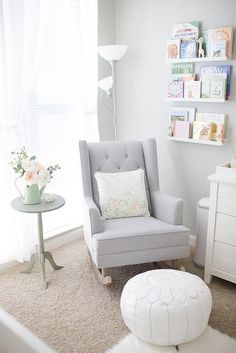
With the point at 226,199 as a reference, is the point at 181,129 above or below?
above

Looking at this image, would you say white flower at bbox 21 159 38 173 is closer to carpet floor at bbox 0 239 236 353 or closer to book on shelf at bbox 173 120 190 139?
carpet floor at bbox 0 239 236 353

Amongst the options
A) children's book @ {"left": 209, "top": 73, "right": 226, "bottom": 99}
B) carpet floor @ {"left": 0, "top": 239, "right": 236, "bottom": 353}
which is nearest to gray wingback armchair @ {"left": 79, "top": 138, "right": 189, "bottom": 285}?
carpet floor @ {"left": 0, "top": 239, "right": 236, "bottom": 353}

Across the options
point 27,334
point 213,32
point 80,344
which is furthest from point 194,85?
point 27,334

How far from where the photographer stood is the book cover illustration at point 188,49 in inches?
103

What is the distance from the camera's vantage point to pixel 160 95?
3.00 m

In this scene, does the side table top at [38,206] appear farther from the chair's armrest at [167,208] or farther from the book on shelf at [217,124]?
the book on shelf at [217,124]

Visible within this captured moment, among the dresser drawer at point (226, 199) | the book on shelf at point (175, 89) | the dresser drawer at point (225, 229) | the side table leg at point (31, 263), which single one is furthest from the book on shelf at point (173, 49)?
the side table leg at point (31, 263)

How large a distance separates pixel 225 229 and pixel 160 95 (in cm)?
138

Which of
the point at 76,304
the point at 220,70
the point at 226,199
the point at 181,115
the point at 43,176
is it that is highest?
the point at 220,70

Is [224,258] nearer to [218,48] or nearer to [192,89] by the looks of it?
[192,89]

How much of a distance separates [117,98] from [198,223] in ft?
5.05

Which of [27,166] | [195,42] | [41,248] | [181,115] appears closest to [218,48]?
[195,42]

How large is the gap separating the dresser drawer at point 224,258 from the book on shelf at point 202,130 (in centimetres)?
87

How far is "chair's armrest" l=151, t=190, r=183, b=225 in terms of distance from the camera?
2395 millimetres
